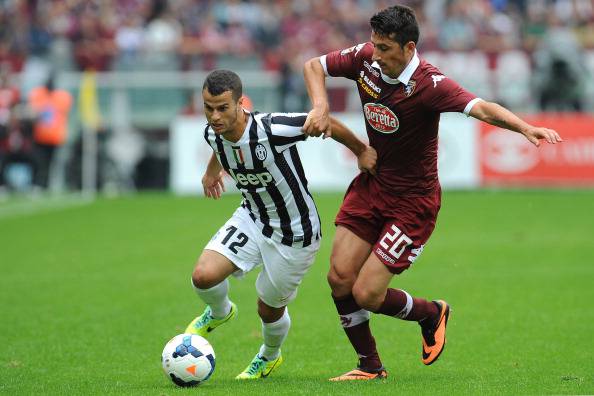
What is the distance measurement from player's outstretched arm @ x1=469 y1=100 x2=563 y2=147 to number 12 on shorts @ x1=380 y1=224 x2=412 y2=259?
105 centimetres

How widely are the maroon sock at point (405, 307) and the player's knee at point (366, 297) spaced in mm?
110

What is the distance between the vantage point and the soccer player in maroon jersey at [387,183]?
7259mm

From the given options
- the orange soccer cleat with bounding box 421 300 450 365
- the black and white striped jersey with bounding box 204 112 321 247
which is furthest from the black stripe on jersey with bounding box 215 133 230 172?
the orange soccer cleat with bounding box 421 300 450 365

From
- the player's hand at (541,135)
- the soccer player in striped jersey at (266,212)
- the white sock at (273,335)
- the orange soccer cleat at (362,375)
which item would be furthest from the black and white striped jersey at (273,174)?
the player's hand at (541,135)

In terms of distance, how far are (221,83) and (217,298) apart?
1478mm

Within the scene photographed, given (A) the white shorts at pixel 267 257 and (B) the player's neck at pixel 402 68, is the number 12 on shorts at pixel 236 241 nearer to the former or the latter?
(A) the white shorts at pixel 267 257

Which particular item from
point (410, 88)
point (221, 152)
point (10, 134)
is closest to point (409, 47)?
point (410, 88)

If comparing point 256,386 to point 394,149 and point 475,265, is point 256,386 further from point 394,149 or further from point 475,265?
point 475,265

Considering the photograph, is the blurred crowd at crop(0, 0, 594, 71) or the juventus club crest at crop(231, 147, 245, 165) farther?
the blurred crowd at crop(0, 0, 594, 71)

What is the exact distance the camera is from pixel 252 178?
24.5 ft

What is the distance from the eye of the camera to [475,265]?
13766 mm

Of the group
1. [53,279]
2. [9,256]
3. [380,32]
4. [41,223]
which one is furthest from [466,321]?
[41,223]

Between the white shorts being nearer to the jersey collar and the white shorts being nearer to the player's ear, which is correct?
the jersey collar

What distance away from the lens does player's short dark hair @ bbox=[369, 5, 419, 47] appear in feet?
23.5
